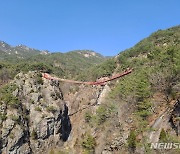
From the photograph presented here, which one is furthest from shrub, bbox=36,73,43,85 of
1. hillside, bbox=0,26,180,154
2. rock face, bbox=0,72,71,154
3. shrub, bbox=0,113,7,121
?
shrub, bbox=0,113,7,121

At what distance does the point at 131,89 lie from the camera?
5053cm

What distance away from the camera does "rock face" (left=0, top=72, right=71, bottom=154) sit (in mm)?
64125

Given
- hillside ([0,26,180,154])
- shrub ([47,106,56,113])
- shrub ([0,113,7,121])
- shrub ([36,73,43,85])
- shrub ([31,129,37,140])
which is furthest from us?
shrub ([36,73,43,85])

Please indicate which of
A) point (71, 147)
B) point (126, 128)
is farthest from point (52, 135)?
point (126, 128)

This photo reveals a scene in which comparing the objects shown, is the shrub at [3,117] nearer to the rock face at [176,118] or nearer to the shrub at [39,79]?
the shrub at [39,79]

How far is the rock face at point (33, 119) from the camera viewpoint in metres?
64.1

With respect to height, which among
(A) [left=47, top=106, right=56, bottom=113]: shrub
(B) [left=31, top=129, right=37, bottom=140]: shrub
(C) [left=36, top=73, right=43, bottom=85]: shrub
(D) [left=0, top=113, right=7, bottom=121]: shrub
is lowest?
(B) [left=31, top=129, right=37, bottom=140]: shrub

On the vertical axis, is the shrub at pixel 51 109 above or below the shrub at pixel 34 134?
above

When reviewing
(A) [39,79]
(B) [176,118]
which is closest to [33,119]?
(A) [39,79]

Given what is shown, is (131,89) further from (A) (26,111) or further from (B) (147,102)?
(A) (26,111)

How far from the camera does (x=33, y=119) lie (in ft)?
240

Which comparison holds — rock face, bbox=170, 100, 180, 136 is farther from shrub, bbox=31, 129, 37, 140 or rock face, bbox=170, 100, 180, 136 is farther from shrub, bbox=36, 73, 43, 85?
shrub, bbox=36, 73, 43, 85

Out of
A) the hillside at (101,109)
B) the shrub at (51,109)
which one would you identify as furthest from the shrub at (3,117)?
the shrub at (51,109)

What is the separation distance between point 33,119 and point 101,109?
2489 cm
